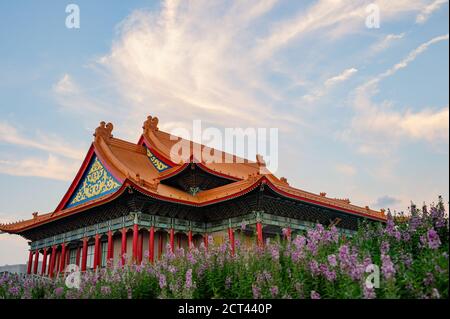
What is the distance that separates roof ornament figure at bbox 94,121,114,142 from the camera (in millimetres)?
27094

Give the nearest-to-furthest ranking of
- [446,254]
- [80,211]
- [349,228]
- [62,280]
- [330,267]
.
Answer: [446,254]
[330,267]
[62,280]
[80,211]
[349,228]

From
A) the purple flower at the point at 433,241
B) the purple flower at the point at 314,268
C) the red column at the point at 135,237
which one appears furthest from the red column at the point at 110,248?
the purple flower at the point at 433,241

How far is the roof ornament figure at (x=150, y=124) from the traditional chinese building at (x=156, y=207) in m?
0.14

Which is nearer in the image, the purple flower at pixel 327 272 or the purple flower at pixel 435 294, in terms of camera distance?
the purple flower at pixel 435 294

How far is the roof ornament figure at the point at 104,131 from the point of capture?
27.1 metres

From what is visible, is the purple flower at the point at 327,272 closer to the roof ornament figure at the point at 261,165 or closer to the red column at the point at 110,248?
the roof ornament figure at the point at 261,165

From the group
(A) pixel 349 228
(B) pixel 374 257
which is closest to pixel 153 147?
(A) pixel 349 228

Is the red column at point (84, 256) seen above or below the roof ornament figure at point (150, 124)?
below

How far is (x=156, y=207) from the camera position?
70.1 feet

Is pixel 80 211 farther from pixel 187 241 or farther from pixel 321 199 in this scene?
pixel 321 199

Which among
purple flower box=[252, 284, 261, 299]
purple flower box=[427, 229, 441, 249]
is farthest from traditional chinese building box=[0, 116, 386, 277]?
purple flower box=[427, 229, 441, 249]
